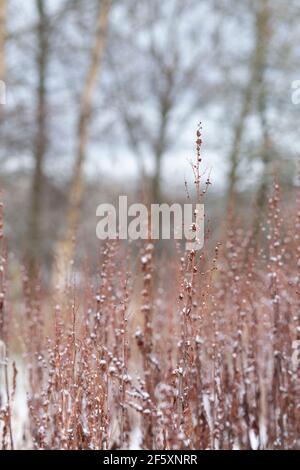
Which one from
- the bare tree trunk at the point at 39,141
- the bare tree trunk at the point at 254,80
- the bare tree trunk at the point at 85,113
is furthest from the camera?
the bare tree trunk at the point at 39,141

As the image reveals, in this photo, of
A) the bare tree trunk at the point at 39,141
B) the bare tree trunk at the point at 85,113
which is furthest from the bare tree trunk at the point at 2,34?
the bare tree trunk at the point at 39,141

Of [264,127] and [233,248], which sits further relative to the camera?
[264,127]

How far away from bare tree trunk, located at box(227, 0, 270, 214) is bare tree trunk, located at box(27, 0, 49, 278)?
3274 millimetres

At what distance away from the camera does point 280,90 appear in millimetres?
10758

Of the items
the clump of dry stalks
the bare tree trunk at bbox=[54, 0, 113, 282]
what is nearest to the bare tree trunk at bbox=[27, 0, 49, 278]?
the bare tree trunk at bbox=[54, 0, 113, 282]

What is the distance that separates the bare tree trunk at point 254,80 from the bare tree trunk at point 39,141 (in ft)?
10.7

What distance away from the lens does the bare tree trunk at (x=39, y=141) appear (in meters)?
11.4

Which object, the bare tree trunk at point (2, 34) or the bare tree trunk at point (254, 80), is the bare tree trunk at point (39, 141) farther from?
the bare tree trunk at point (254, 80)

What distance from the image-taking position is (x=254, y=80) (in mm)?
11359

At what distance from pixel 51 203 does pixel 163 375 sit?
10.1 metres

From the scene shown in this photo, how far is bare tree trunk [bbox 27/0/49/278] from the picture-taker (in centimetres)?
1136

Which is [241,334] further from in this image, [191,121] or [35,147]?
[191,121]
